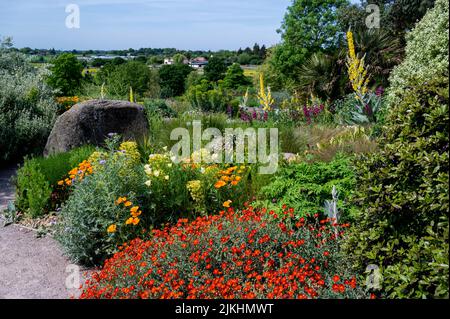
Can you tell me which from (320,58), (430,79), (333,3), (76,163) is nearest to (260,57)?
(333,3)

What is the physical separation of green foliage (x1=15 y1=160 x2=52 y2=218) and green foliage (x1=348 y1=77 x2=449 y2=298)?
4.38m

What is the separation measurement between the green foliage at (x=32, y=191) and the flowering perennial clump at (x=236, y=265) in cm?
229

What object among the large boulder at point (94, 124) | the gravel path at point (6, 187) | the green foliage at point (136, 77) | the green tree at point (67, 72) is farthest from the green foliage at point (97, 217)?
the green tree at point (67, 72)

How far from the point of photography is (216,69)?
37.0 m

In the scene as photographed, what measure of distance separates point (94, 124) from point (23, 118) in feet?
7.22

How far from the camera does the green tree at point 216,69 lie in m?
36.5

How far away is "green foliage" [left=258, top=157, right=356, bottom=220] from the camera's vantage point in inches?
183

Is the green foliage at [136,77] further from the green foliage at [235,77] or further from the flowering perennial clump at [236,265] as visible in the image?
the flowering perennial clump at [236,265]

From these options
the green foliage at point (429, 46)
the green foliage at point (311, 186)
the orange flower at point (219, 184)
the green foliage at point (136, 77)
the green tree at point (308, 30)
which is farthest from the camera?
the green tree at point (308, 30)

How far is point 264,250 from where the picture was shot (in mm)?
4113

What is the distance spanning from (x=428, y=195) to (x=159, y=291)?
6.81 feet

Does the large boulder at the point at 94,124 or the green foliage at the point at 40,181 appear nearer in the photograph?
the green foliage at the point at 40,181

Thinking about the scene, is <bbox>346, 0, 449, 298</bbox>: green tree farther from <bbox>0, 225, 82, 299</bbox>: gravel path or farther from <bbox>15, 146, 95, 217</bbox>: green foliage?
<bbox>15, 146, 95, 217</bbox>: green foliage

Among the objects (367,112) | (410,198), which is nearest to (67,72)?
(367,112)
